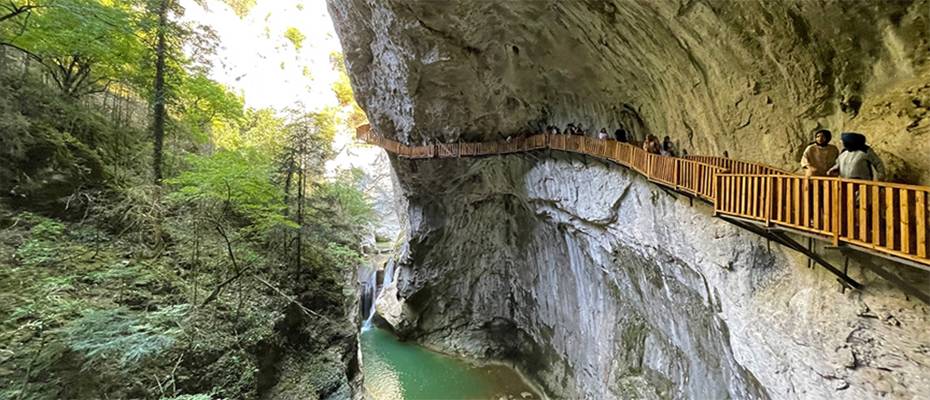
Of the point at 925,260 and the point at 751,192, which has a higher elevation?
the point at 751,192

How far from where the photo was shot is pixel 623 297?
1049 centimetres

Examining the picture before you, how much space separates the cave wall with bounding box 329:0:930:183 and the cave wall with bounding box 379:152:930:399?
1.48 meters

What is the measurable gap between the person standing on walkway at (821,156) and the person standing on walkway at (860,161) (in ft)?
1.48

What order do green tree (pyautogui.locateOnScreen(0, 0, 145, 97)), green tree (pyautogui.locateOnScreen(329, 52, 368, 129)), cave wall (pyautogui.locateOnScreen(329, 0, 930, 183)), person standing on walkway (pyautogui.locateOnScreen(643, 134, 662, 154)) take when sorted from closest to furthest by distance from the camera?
cave wall (pyautogui.locateOnScreen(329, 0, 930, 183))
person standing on walkway (pyautogui.locateOnScreen(643, 134, 662, 154))
green tree (pyautogui.locateOnScreen(0, 0, 145, 97))
green tree (pyautogui.locateOnScreen(329, 52, 368, 129))

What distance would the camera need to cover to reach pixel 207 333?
25.0 ft

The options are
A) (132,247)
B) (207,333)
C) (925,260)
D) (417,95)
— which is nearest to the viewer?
(925,260)

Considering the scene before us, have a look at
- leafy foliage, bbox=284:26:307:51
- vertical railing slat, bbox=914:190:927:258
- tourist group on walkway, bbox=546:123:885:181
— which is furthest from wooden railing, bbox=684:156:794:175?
leafy foliage, bbox=284:26:307:51

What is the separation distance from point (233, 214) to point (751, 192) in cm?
1301

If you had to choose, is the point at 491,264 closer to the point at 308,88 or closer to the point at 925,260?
the point at 925,260

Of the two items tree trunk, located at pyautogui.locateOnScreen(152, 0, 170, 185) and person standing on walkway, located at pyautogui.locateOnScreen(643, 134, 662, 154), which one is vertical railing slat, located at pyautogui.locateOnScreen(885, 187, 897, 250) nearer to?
person standing on walkway, located at pyautogui.locateOnScreen(643, 134, 662, 154)

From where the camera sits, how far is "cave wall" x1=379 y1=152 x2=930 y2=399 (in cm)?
386

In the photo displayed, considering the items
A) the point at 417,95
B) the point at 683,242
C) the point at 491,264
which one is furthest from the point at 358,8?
the point at 491,264

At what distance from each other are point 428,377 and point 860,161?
16738mm

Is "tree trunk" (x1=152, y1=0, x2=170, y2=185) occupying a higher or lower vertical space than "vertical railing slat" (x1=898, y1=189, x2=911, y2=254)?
higher
